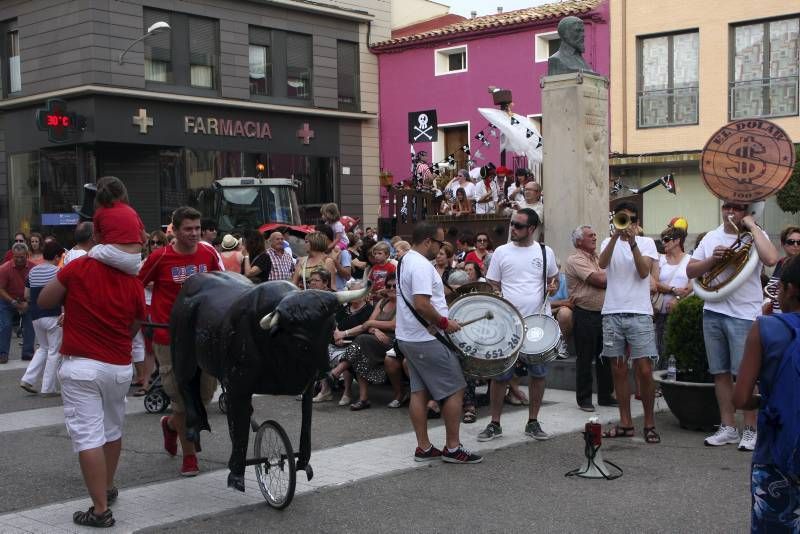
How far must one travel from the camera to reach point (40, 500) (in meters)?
6.62

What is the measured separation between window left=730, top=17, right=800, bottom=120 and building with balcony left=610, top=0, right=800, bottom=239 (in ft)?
0.08

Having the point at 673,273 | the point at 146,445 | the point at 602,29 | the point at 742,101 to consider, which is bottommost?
the point at 146,445

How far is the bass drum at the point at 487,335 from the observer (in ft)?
24.6

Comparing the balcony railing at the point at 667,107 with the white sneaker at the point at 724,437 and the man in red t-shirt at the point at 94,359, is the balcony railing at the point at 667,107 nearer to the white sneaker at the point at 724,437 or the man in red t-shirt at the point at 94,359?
the white sneaker at the point at 724,437

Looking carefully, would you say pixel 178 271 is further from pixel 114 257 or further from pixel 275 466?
pixel 275 466

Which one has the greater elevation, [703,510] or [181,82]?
[181,82]

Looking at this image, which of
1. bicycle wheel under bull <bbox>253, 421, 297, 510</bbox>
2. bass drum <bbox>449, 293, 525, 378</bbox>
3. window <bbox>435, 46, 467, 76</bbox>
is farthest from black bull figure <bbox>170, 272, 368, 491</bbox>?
window <bbox>435, 46, 467, 76</bbox>

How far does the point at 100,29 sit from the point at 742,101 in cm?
1662

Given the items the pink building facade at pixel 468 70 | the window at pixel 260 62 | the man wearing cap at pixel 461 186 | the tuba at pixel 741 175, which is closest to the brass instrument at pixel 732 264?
the tuba at pixel 741 175

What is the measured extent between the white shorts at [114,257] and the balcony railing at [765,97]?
2082 centimetres

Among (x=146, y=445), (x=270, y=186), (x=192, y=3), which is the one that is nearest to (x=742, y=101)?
(x=270, y=186)

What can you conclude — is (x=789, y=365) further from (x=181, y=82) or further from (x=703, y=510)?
(x=181, y=82)

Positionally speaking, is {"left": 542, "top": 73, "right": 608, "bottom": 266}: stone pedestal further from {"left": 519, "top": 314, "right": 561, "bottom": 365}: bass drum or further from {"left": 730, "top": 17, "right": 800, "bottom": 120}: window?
{"left": 730, "top": 17, "right": 800, "bottom": 120}: window

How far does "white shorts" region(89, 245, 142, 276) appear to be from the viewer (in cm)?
592
